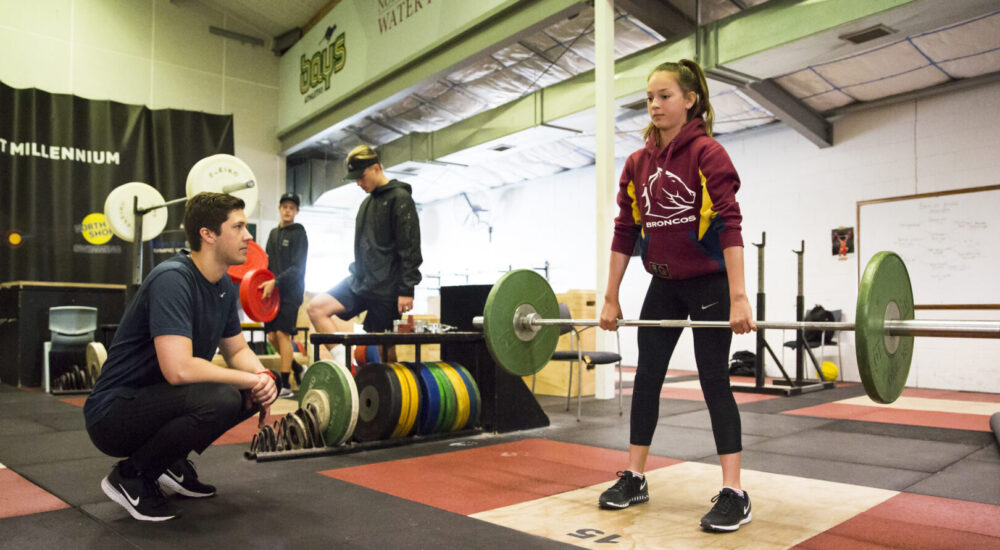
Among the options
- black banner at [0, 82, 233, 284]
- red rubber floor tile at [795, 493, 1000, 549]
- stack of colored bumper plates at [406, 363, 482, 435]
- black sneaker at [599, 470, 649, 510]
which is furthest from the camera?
black banner at [0, 82, 233, 284]

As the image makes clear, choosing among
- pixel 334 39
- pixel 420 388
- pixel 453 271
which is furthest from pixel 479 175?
pixel 420 388

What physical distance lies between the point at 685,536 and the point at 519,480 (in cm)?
81

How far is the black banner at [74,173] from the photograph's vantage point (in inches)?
289

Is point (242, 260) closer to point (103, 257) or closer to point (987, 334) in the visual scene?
point (987, 334)

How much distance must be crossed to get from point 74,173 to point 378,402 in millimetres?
6530

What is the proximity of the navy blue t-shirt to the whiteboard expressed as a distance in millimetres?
5412

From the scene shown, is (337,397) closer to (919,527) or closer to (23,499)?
(23,499)

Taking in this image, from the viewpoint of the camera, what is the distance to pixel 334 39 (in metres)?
8.14

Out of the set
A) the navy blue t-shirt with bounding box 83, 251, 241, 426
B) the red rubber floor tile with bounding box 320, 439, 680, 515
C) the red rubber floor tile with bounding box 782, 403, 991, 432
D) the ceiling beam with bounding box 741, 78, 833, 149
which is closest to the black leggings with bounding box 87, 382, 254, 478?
the navy blue t-shirt with bounding box 83, 251, 241, 426

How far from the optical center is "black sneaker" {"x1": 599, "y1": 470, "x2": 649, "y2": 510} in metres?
2.02

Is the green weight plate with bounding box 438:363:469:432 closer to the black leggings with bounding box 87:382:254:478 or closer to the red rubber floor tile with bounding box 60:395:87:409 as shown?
the black leggings with bounding box 87:382:254:478

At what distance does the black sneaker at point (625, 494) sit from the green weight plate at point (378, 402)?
4.14 ft

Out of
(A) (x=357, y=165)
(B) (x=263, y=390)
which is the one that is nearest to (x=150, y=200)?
(A) (x=357, y=165)

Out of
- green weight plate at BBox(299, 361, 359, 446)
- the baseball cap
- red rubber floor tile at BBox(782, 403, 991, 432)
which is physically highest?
the baseball cap
